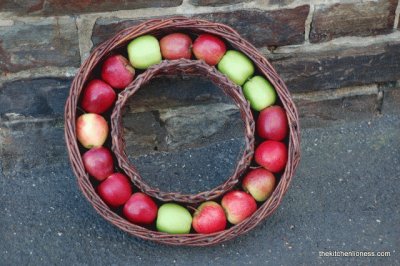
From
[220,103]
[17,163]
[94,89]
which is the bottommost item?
[17,163]

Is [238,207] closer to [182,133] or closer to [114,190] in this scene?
[114,190]

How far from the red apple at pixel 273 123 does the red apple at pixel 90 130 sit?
54 centimetres

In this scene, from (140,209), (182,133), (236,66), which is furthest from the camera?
(182,133)

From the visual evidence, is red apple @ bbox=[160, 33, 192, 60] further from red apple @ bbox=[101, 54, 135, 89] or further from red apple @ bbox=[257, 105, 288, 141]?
red apple @ bbox=[257, 105, 288, 141]

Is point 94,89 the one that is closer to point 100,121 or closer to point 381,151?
point 100,121

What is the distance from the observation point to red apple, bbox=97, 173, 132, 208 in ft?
6.70

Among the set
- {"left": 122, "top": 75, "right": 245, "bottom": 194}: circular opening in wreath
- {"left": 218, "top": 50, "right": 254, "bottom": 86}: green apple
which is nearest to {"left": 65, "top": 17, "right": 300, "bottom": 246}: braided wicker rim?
{"left": 218, "top": 50, "right": 254, "bottom": 86}: green apple

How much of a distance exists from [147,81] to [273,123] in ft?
1.46

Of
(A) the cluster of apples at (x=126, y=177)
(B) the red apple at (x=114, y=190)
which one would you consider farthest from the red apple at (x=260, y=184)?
(B) the red apple at (x=114, y=190)

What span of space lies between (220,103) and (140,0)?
20.3 inches

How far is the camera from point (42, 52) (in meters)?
2.19

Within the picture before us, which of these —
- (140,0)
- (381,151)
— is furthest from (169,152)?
(381,151)

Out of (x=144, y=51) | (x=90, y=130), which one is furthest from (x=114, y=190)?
(x=144, y=51)

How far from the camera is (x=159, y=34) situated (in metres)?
2.15
